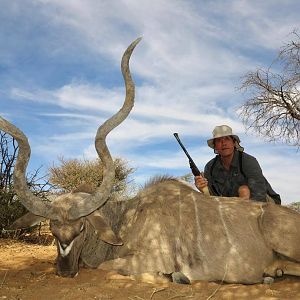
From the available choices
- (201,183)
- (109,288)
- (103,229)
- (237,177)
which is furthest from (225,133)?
(109,288)

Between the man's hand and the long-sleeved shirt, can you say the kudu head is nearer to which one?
the man's hand

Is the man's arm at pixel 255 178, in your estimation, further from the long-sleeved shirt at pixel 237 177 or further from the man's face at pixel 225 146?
the man's face at pixel 225 146

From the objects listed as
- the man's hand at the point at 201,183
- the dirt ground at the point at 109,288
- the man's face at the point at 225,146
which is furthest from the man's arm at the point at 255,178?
the dirt ground at the point at 109,288

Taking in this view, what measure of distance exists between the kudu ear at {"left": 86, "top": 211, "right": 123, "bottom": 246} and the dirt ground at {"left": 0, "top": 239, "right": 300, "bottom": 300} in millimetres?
288

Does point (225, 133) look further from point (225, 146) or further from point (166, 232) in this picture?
point (166, 232)

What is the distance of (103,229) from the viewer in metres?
3.80

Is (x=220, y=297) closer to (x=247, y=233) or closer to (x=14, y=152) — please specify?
(x=247, y=233)

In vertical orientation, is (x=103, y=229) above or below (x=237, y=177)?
below

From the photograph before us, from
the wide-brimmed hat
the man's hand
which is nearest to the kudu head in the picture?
the man's hand

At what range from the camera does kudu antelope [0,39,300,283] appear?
3773 millimetres

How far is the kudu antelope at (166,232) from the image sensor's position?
3.77m

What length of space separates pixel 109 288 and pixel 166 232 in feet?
2.68

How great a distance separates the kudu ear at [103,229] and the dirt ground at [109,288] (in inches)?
11.3

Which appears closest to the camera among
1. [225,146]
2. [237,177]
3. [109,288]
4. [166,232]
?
[109,288]
